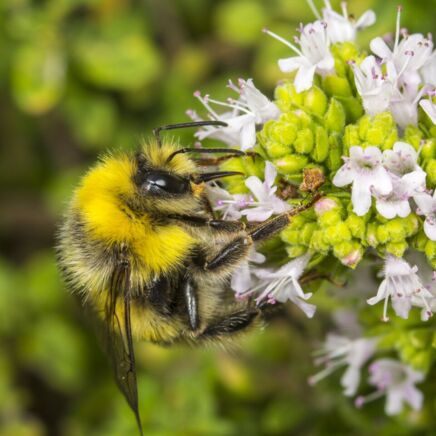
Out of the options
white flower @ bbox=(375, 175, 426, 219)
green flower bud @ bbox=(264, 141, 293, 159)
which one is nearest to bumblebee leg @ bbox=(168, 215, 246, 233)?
green flower bud @ bbox=(264, 141, 293, 159)

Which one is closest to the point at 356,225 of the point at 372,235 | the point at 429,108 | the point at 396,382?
the point at 372,235

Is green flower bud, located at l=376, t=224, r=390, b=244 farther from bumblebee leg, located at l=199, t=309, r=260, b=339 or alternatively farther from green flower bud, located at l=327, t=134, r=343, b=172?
bumblebee leg, located at l=199, t=309, r=260, b=339

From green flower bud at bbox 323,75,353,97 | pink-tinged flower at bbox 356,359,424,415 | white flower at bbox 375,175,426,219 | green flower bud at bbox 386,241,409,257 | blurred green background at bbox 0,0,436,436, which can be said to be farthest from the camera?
blurred green background at bbox 0,0,436,436

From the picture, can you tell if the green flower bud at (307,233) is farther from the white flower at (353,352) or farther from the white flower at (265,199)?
the white flower at (353,352)

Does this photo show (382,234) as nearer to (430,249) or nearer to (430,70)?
(430,249)

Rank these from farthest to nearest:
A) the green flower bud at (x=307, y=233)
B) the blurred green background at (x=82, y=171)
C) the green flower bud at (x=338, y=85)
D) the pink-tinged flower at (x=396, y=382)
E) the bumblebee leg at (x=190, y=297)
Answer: the blurred green background at (x=82, y=171) < the pink-tinged flower at (x=396, y=382) < the bumblebee leg at (x=190, y=297) < the green flower bud at (x=338, y=85) < the green flower bud at (x=307, y=233)

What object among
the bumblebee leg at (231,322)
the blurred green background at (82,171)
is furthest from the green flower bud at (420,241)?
the blurred green background at (82,171)
